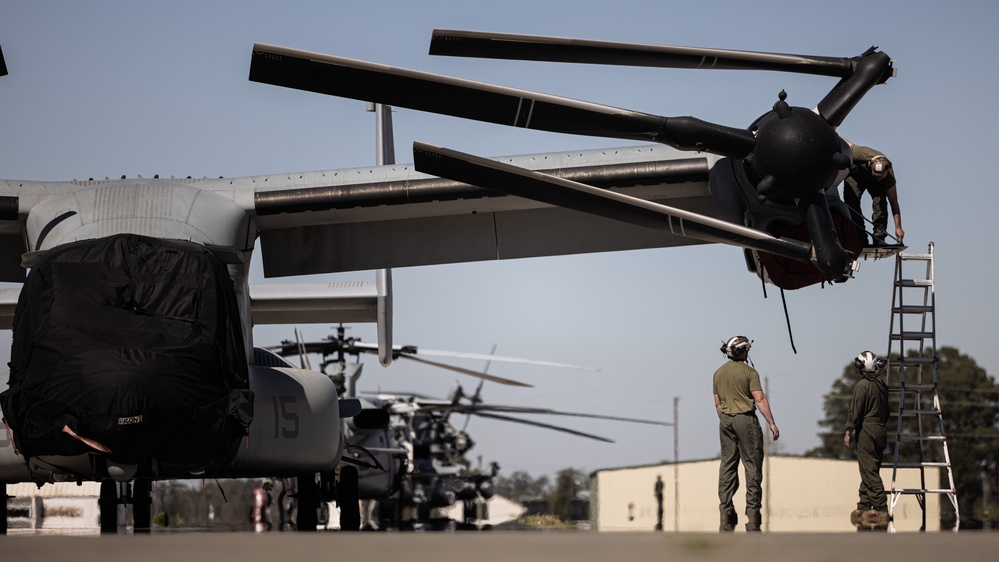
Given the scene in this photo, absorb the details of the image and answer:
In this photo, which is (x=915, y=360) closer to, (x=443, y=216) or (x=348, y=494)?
(x=443, y=216)

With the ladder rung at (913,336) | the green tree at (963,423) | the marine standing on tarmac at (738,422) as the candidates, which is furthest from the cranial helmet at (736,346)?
the green tree at (963,423)

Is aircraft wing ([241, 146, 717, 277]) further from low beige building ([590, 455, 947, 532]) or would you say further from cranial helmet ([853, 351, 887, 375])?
low beige building ([590, 455, 947, 532])

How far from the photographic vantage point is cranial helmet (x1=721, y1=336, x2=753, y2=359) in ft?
32.2

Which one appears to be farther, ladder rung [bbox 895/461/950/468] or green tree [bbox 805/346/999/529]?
green tree [bbox 805/346/999/529]

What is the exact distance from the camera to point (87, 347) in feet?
25.5

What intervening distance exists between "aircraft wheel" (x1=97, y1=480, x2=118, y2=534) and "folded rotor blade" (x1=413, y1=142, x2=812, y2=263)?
3.79 metres

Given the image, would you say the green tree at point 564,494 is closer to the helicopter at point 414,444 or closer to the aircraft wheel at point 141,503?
the helicopter at point 414,444

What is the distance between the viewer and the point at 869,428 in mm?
10141

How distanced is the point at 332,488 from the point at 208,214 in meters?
4.48

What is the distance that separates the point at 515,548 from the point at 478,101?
182 inches

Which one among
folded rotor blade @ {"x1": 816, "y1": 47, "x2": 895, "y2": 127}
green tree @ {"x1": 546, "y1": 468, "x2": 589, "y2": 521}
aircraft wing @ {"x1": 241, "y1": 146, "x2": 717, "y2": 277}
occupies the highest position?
folded rotor blade @ {"x1": 816, "y1": 47, "x2": 895, "y2": 127}

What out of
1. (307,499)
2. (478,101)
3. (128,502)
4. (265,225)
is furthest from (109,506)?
(478,101)

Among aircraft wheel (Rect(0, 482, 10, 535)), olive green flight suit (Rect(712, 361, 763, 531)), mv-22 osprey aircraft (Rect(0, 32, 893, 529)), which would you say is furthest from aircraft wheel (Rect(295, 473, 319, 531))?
olive green flight suit (Rect(712, 361, 763, 531))

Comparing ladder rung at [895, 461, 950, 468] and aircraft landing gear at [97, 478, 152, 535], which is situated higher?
ladder rung at [895, 461, 950, 468]
